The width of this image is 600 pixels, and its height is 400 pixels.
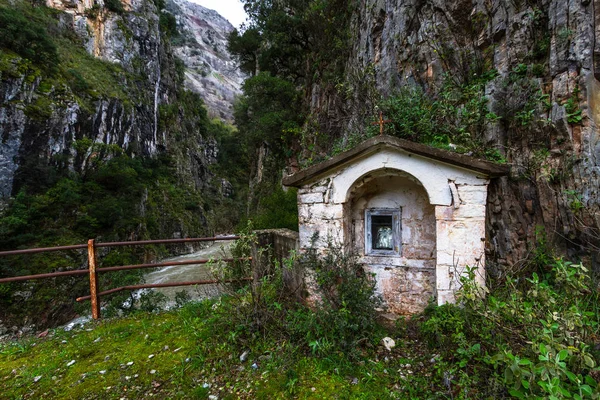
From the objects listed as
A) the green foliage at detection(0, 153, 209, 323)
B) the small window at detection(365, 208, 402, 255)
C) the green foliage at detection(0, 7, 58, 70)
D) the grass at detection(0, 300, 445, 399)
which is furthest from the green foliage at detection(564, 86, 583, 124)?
the green foliage at detection(0, 7, 58, 70)

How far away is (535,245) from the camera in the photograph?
3.58 meters

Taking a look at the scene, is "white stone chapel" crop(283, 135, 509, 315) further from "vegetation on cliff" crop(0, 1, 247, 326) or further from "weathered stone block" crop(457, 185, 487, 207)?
"vegetation on cliff" crop(0, 1, 247, 326)

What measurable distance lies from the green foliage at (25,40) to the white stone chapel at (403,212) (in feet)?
67.0

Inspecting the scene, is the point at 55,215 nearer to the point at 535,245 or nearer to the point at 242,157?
the point at 535,245

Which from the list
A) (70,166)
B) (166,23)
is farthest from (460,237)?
(166,23)

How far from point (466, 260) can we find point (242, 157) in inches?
1300

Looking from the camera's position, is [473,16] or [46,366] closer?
[46,366]

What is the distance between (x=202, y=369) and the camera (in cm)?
263

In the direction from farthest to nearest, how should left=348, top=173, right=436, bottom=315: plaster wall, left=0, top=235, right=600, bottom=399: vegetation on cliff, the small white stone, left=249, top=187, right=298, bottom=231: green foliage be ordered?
left=249, top=187, right=298, bottom=231: green foliage < left=348, top=173, right=436, bottom=315: plaster wall < the small white stone < left=0, top=235, right=600, bottom=399: vegetation on cliff

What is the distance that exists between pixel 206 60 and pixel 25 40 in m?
50.4

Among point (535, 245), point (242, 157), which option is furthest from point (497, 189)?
point (242, 157)

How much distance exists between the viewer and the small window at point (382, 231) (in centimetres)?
346

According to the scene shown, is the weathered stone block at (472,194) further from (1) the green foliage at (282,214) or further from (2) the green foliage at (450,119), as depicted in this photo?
(1) the green foliage at (282,214)

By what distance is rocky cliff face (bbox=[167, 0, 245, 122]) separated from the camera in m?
52.1
